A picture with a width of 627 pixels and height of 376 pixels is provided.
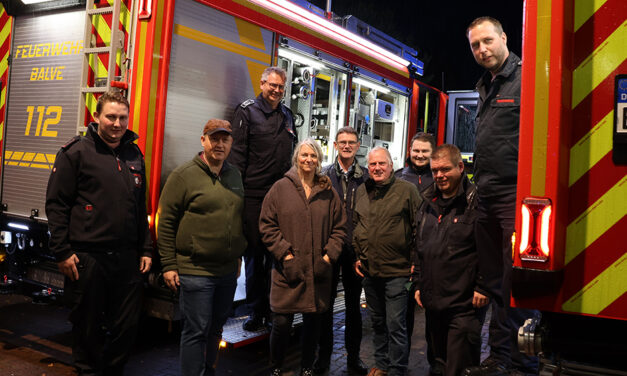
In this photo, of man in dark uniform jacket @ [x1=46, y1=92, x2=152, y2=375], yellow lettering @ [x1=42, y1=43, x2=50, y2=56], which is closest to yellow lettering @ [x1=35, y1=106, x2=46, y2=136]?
yellow lettering @ [x1=42, y1=43, x2=50, y2=56]

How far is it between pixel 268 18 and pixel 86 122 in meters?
1.89

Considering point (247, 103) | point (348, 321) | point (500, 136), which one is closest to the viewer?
point (500, 136)

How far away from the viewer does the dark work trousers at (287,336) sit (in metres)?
3.66

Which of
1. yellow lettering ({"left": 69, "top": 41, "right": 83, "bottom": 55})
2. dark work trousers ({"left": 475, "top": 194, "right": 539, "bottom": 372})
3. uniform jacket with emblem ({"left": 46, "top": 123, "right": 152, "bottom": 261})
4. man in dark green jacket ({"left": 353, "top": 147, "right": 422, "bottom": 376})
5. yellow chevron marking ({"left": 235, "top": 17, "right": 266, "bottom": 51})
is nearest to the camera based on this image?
dark work trousers ({"left": 475, "top": 194, "right": 539, "bottom": 372})

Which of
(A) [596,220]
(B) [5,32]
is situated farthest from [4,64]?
(A) [596,220]

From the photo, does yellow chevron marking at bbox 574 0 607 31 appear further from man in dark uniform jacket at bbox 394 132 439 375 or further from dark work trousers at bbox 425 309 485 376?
man in dark uniform jacket at bbox 394 132 439 375

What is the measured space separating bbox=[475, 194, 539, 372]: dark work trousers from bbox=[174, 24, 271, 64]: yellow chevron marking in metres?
2.61

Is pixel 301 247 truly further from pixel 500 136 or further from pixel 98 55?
pixel 98 55

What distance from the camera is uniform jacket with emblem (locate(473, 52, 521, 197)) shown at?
9.18 ft

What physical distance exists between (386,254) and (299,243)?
25.6 inches

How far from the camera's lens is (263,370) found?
417cm

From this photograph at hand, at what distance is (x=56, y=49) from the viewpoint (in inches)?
177

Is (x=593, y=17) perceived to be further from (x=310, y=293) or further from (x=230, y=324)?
(x=230, y=324)

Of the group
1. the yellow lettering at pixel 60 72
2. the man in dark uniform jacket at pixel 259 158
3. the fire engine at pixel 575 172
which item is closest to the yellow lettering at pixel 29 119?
the yellow lettering at pixel 60 72
